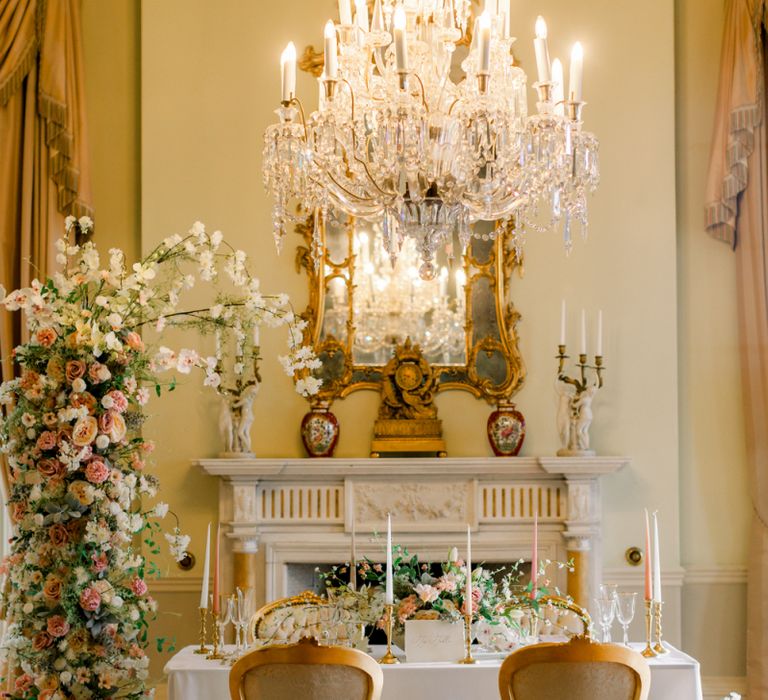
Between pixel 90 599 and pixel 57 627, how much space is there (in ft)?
0.47

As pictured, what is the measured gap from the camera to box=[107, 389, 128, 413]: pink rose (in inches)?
134

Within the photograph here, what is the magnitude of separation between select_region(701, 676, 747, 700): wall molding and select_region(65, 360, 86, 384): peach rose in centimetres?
353

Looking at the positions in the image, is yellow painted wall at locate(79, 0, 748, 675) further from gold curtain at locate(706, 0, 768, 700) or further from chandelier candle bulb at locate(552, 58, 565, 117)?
chandelier candle bulb at locate(552, 58, 565, 117)

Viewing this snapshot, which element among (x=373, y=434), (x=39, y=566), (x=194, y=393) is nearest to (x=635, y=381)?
(x=373, y=434)

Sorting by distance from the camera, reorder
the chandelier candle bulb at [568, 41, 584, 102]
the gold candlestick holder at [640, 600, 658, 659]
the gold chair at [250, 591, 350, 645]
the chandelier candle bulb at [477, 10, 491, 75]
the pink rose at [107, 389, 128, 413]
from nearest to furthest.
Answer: the chandelier candle bulb at [477, 10, 491, 75]
the pink rose at [107, 389, 128, 413]
the chandelier candle bulb at [568, 41, 584, 102]
the gold candlestick holder at [640, 600, 658, 659]
the gold chair at [250, 591, 350, 645]

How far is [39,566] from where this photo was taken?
3.38 metres

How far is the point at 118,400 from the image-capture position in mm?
3418

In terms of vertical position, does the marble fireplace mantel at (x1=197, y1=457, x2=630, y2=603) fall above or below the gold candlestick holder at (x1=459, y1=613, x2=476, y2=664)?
above

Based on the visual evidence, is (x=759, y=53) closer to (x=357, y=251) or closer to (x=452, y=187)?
(x=357, y=251)

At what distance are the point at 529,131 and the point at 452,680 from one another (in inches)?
69.2

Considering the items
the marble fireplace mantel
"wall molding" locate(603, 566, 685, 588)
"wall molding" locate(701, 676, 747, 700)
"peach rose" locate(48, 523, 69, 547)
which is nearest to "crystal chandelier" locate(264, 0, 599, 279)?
"peach rose" locate(48, 523, 69, 547)

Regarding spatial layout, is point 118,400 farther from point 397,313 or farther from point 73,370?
point 397,313

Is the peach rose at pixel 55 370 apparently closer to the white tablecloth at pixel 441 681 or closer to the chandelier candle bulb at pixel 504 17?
the white tablecloth at pixel 441 681

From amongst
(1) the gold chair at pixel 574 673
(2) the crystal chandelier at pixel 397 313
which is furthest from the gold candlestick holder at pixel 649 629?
(2) the crystal chandelier at pixel 397 313
